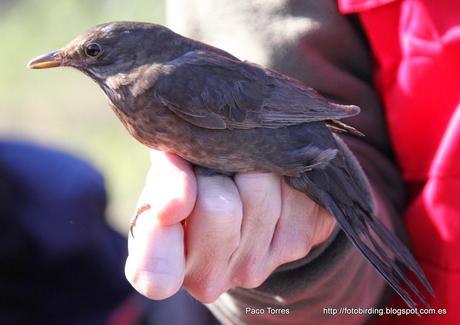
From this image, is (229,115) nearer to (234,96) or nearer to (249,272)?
(234,96)

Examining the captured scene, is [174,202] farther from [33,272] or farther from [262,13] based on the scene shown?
[33,272]

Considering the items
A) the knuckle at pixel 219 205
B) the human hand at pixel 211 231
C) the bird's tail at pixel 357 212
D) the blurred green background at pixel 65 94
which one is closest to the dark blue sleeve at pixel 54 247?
the human hand at pixel 211 231

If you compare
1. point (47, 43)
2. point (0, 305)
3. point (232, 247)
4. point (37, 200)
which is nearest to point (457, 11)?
point (232, 247)

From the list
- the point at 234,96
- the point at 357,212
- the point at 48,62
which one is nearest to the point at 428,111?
the point at 357,212

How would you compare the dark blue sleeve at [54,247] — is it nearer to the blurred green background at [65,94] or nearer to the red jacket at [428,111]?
the red jacket at [428,111]

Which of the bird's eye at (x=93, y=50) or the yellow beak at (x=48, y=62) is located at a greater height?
the bird's eye at (x=93, y=50)

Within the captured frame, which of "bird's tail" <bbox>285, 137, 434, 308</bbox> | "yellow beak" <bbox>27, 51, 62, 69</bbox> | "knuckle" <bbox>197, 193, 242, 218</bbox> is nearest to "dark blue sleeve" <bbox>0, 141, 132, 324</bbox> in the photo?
"yellow beak" <bbox>27, 51, 62, 69</bbox>

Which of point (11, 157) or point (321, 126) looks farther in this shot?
point (11, 157)

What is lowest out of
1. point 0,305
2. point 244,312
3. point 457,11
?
point 0,305
